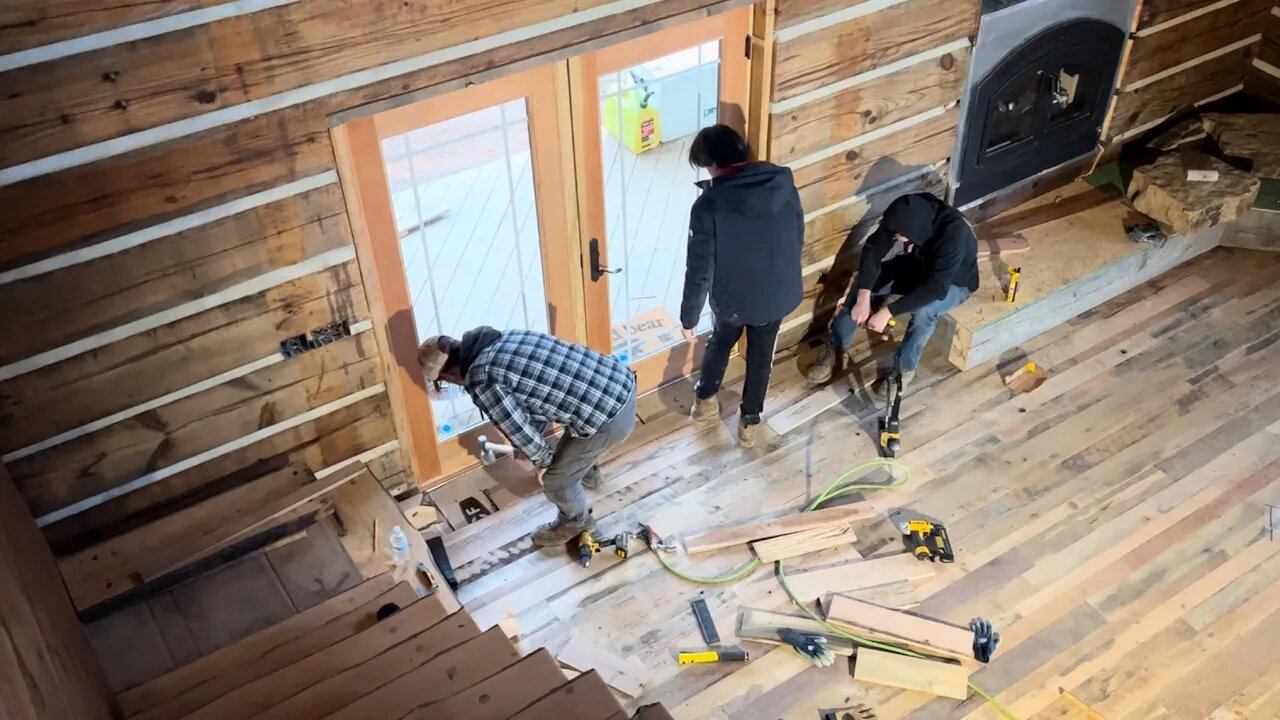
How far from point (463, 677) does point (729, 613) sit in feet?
4.99

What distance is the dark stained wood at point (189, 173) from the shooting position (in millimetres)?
3182

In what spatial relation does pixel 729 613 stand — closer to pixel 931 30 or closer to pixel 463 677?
pixel 463 677

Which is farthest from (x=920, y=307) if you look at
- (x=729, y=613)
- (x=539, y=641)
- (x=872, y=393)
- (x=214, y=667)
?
(x=214, y=667)

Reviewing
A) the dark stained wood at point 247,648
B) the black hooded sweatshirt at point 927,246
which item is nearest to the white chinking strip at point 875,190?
the black hooded sweatshirt at point 927,246

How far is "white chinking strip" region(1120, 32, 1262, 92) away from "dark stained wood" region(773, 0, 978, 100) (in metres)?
1.54

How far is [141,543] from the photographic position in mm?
3885

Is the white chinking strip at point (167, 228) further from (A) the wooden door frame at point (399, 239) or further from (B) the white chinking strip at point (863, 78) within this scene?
(B) the white chinking strip at point (863, 78)

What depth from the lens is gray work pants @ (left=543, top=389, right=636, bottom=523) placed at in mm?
4129

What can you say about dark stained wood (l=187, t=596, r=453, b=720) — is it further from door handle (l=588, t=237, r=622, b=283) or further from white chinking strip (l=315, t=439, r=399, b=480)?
door handle (l=588, t=237, r=622, b=283)

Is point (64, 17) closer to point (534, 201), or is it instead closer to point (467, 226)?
point (534, 201)

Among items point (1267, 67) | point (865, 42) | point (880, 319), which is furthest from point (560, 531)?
point (1267, 67)

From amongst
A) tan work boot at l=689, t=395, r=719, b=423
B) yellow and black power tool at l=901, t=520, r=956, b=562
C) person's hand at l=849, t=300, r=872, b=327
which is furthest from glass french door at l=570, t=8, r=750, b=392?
yellow and black power tool at l=901, t=520, r=956, b=562

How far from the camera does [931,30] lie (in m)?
4.75

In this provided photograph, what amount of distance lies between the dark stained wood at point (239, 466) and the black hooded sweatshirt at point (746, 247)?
1.40m
